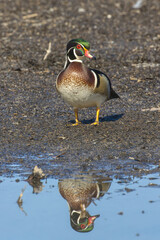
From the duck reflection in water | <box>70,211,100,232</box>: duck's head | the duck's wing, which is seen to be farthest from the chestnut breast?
<box>70,211,100,232</box>: duck's head

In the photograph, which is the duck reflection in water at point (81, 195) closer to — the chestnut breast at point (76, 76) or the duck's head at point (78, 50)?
the chestnut breast at point (76, 76)

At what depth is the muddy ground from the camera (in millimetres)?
6988

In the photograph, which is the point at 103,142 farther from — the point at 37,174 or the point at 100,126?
the point at 37,174

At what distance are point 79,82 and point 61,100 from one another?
6.96ft

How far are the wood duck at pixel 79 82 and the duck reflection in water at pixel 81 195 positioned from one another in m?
1.96

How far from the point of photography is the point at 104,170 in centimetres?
648

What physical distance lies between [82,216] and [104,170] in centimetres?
129

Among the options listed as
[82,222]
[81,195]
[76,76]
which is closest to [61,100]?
[76,76]

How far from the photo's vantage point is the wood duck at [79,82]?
792 centimetres

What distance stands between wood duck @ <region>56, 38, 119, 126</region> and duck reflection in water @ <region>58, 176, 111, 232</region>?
196 centimetres

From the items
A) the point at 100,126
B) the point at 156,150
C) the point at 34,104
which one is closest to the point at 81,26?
the point at 34,104

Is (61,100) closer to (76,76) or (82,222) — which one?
(76,76)

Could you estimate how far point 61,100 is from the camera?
32.8 feet

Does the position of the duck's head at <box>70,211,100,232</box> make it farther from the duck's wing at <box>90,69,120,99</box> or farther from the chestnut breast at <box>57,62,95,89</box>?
the duck's wing at <box>90,69,120,99</box>
